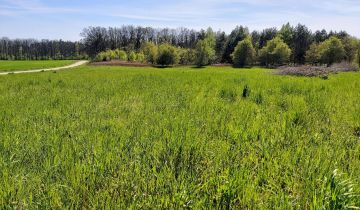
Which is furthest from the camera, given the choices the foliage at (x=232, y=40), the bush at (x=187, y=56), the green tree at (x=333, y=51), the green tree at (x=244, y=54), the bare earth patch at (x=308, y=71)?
the foliage at (x=232, y=40)

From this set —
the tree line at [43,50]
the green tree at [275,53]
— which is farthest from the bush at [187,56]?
the tree line at [43,50]

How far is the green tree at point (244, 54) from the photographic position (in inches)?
2894

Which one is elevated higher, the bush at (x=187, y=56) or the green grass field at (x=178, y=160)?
the bush at (x=187, y=56)

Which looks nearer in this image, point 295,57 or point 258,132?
point 258,132

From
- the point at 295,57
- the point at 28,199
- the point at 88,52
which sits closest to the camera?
the point at 28,199

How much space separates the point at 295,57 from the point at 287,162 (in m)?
102

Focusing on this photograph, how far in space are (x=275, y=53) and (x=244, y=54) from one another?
7554 millimetres

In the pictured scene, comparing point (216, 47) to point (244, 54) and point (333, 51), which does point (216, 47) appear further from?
point (333, 51)

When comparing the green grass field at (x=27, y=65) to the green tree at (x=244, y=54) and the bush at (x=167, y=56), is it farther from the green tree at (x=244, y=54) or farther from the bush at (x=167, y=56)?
the green tree at (x=244, y=54)

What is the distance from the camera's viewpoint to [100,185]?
309 centimetres

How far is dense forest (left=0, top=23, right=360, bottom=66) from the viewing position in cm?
7406

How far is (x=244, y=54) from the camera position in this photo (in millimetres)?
74000

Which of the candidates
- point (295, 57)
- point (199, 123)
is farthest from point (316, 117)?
point (295, 57)

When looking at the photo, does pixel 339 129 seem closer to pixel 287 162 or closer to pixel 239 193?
pixel 287 162
